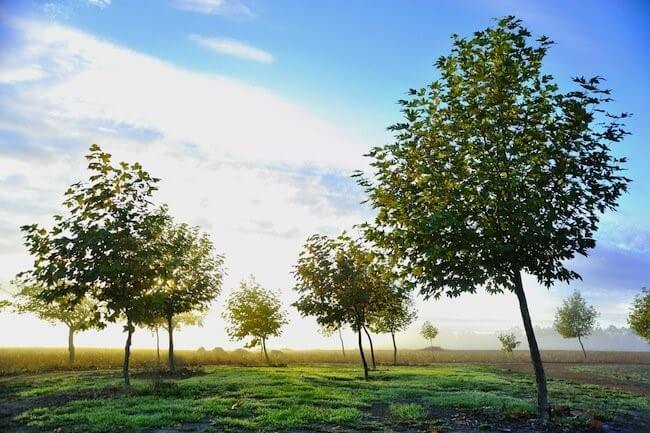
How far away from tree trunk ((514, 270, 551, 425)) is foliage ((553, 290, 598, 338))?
83.1 meters

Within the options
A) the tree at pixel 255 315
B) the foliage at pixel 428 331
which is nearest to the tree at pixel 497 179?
the tree at pixel 255 315

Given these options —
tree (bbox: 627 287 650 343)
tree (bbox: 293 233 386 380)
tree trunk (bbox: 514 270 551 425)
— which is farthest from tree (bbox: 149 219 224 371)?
tree (bbox: 627 287 650 343)

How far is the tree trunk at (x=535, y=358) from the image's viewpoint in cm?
1656

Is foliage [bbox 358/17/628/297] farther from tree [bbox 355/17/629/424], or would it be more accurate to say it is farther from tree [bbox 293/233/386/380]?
tree [bbox 293/233/386/380]

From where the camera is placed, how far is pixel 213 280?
147 feet

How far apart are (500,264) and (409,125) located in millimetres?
6370

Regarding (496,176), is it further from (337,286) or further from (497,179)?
(337,286)

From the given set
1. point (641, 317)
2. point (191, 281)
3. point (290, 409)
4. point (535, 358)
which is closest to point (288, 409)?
point (290, 409)

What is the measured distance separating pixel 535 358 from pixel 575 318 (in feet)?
276

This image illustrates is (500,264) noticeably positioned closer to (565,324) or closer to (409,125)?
(409,125)

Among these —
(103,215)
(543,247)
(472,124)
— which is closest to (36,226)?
(103,215)

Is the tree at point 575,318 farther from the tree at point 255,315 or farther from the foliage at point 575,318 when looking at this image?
the tree at point 255,315

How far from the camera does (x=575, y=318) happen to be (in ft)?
295

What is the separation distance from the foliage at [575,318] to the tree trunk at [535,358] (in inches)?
3270
